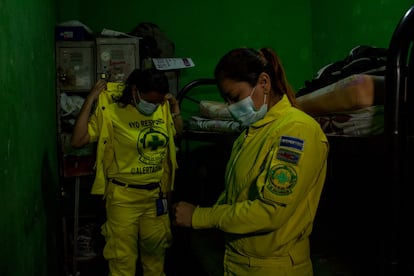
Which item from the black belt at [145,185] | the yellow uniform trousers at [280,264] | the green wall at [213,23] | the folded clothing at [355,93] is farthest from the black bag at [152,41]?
the yellow uniform trousers at [280,264]

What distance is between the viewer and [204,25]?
3.97 metres

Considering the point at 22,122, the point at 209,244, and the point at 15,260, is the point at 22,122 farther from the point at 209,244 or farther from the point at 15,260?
the point at 209,244

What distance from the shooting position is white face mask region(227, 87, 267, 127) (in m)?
1.38

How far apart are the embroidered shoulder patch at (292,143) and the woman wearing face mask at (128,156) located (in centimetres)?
144

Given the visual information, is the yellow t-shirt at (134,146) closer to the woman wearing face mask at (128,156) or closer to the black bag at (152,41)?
the woman wearing face mask at (128,156)

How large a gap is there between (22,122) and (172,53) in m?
1.95

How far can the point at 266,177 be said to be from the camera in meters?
1.25

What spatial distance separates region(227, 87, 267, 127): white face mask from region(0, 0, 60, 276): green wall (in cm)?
83

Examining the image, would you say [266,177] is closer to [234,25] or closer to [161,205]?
[161,205]

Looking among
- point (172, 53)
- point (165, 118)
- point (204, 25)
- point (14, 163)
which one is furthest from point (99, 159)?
point (204, 25)

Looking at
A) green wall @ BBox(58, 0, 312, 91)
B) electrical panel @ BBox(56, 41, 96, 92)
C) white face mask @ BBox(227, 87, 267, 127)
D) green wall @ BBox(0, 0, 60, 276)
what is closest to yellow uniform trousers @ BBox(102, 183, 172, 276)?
green wall @ BBox(0, 0, 60, 276)

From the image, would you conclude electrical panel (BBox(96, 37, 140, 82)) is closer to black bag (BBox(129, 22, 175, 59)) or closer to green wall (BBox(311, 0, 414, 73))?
black bag (BBox(129, 22, 175, 59))

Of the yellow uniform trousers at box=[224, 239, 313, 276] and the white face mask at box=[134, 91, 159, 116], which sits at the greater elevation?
the white face mask at box=[134, 91, 159, 116]

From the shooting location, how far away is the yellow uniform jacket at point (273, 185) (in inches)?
48.2
